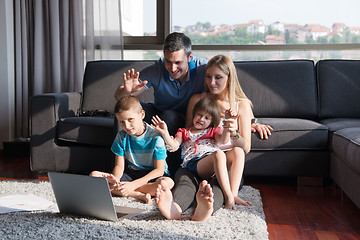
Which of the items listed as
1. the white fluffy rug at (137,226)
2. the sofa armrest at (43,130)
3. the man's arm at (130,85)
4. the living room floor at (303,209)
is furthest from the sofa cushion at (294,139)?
the sofa armrest at (43,130)

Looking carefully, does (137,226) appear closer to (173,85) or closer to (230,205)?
(230,205)

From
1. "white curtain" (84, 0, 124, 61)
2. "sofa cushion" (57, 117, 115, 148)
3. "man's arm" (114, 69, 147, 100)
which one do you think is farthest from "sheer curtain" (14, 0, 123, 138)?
"man's arm" (114, 69, 147, 100)

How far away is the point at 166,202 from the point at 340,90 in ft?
6.22

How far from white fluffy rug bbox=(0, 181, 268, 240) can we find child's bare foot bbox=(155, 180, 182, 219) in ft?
0.12

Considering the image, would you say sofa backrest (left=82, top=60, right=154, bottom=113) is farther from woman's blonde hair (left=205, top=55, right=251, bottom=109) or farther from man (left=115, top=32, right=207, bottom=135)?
woman's blonde hair (left=205, top=55, right=251, bottom=109)

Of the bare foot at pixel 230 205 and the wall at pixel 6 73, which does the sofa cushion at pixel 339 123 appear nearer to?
the bare foot at pixel 230 205

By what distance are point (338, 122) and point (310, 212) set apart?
863mm

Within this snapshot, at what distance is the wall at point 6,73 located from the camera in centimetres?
425

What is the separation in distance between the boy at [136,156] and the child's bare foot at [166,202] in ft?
1.16

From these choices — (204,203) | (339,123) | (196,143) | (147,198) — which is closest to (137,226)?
(204,203)

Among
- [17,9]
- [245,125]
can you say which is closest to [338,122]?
[245,125]

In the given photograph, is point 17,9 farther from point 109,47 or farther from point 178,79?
point 178,79

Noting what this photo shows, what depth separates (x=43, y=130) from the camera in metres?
3.15

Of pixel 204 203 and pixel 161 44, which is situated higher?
pixel 161 44
